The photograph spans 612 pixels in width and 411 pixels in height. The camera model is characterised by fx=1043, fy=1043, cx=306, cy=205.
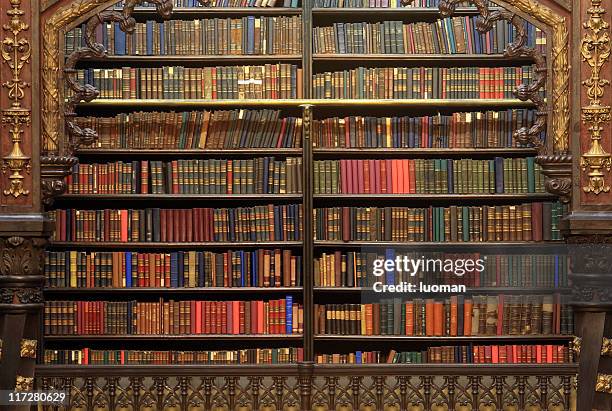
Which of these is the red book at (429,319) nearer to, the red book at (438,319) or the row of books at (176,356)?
the red book at (438,319)

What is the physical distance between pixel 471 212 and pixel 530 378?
105 centimetres

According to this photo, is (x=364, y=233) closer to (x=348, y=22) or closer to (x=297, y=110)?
(x=297, y=110)

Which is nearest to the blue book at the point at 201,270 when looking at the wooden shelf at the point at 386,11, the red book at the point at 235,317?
the red book at the point at 235,317

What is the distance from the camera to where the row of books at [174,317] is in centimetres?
640

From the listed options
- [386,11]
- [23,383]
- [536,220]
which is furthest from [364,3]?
[23,383]

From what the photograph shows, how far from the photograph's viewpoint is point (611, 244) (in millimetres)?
4715

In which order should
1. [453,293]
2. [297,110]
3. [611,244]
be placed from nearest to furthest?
[611,244]
[453,293]
[297,110]

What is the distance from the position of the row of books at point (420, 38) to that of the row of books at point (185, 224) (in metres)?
1.10

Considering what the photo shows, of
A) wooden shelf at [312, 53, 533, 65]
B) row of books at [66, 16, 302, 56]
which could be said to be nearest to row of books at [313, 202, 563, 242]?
wooden shelf at [312, 53, 533, 65]

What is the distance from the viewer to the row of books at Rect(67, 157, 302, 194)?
253 inches

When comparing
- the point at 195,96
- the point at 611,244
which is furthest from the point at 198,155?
the point at 611,244

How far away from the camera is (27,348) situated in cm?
481

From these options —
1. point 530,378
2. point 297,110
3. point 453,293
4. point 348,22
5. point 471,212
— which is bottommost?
A: point 530,378

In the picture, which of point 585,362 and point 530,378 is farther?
point 530,378
